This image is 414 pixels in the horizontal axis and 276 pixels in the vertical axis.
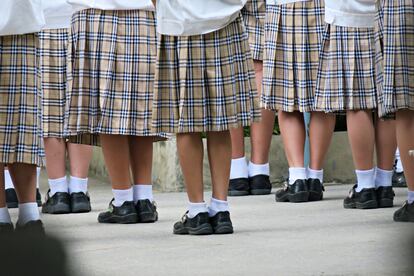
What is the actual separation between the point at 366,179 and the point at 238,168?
46.4 inches

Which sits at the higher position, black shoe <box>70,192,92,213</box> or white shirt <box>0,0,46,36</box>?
white shirt <box>0,0,46,36</box>

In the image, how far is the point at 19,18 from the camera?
3.75m

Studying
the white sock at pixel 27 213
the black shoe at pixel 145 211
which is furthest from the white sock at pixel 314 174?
the white sock at pixel 27 213

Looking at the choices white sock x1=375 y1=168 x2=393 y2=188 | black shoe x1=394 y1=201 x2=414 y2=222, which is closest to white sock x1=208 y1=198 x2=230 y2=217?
black shoe x1=394 y1=201 x2=414 y2=222

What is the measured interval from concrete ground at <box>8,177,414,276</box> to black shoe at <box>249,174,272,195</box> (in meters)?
0.42

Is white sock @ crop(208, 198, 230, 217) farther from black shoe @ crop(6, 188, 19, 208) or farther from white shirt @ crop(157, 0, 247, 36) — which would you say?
black shoe @ crop(6, 188, 19, 208)

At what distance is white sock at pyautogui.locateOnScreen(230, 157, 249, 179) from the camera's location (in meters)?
6.17

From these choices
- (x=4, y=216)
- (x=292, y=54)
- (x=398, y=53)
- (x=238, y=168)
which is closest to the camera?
(x=4, y=216)

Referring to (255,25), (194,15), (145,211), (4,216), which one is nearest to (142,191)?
(145,211)

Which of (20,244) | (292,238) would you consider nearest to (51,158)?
(292,238)

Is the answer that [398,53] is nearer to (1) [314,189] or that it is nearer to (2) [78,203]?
(1) [314,189]

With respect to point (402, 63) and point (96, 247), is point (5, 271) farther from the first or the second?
point (402, 63)

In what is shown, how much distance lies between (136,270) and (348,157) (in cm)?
405

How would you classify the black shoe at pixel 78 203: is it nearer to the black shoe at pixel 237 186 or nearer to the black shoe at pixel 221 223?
the black shoe at pixel 237 186
